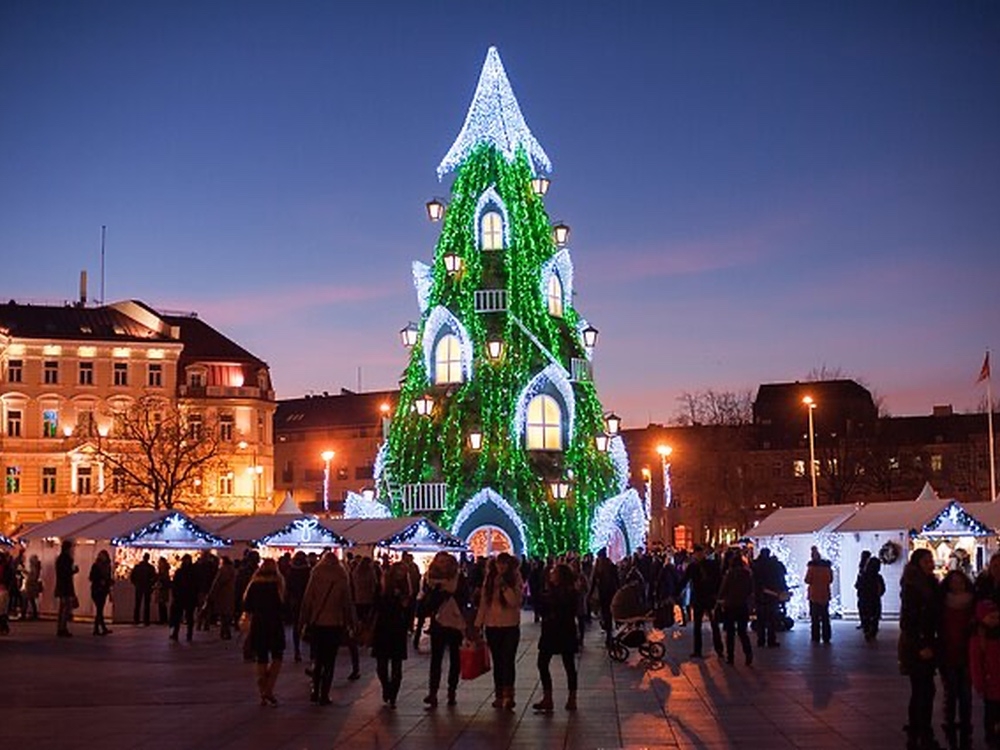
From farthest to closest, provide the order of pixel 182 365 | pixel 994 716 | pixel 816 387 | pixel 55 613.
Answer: pixel 816 387, pixel 182 365, pixel 55 613, pixel 994 716

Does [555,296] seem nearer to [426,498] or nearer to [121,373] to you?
[426,498]

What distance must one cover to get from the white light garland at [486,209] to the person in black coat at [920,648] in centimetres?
4682

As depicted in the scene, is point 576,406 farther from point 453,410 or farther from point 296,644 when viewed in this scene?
point 296,644

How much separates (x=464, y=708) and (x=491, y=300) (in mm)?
41432

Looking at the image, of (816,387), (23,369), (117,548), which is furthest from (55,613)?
(816,387)

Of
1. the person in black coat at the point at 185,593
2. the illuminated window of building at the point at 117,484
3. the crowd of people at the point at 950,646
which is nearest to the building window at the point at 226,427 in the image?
the illuminated window of building at the point at 117,484

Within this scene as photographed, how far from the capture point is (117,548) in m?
43.4

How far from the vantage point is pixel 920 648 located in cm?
1552

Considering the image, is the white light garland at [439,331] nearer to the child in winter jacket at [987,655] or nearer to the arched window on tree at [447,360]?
the arched window on tree at [447,360]

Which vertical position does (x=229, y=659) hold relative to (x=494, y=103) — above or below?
below

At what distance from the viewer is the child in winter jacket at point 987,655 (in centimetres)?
1509

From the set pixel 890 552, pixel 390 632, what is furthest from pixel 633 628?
pixel 890 552

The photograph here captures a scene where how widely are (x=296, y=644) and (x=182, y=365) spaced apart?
71.4 meters

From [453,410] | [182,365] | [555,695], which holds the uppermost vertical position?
[182,365]
